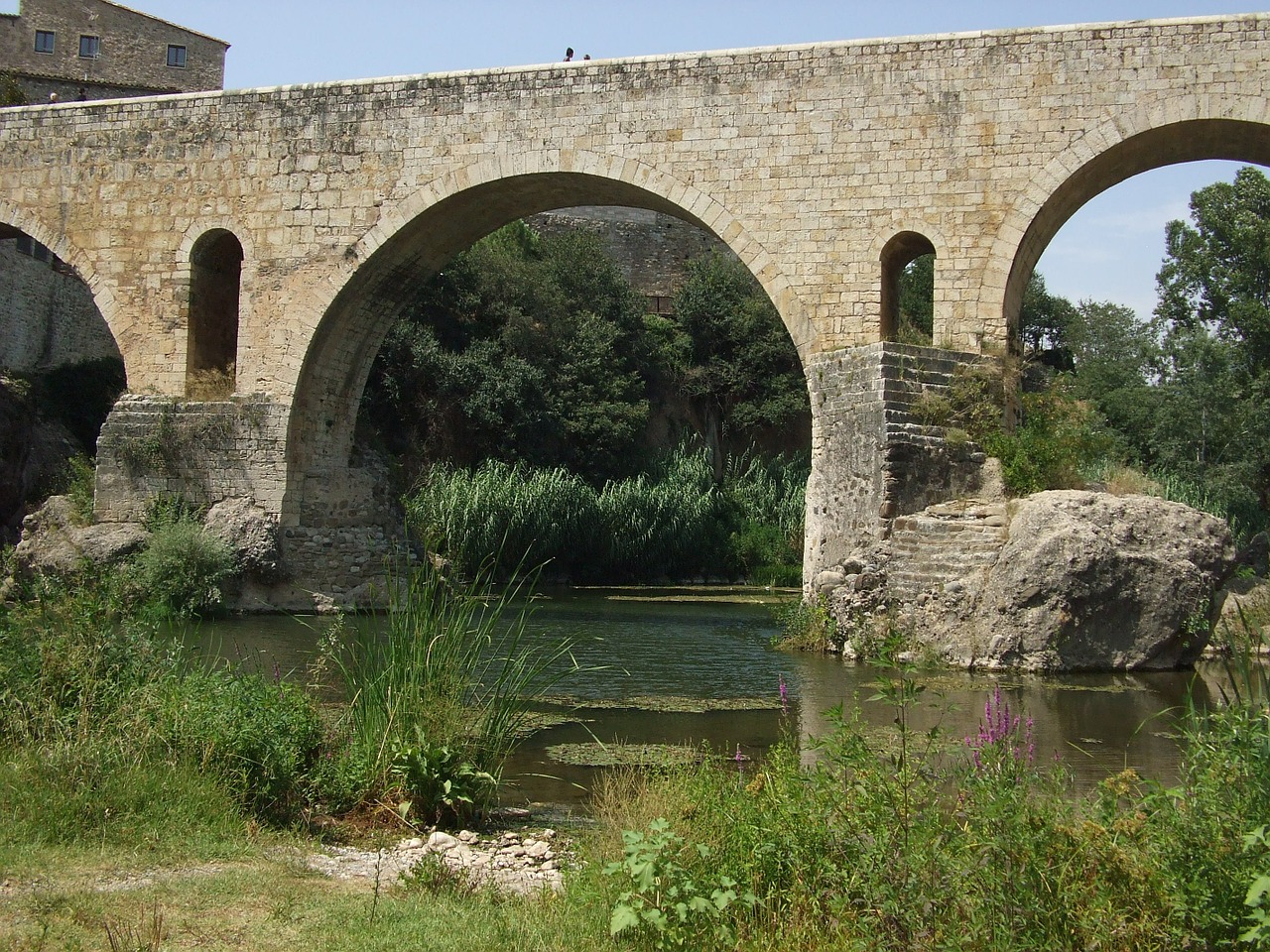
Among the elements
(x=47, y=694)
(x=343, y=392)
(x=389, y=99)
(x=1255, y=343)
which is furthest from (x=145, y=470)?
(x=1255, y=343)

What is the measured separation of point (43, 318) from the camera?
21.7m

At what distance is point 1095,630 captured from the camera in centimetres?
857

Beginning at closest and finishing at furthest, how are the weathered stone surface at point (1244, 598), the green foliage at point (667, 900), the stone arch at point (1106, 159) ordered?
the green foliage at point (667, 900) < the weathered stone surface at point (1244, 598) < the stone arch at point (1106, 159)

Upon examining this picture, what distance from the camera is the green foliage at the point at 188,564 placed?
11.7 metres

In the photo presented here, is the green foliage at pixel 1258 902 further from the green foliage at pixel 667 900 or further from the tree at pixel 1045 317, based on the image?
the tree at pixel 1045 317

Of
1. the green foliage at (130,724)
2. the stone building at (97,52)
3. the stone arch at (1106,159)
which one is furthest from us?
the stone building at (97,52)

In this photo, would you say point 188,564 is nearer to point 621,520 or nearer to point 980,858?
point 621,520

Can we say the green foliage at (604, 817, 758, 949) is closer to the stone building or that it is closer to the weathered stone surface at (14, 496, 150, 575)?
the weathered stone surface at (14, 496, 150, 575)

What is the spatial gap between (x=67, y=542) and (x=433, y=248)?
475 cm

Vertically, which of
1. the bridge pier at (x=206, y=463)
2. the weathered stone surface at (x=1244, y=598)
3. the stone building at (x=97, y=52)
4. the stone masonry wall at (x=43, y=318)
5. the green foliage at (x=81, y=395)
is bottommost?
the weathered stone surface at (x=1244, y=598)

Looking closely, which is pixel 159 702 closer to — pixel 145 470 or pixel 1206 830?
pixel 1206 830

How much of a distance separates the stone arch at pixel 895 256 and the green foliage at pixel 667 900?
8469 millimetres

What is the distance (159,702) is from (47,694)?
466mm

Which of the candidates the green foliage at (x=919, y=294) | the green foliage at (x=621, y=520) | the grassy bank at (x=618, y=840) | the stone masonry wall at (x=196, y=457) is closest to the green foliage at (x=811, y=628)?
the grassy bank at (x=618, y=840)
